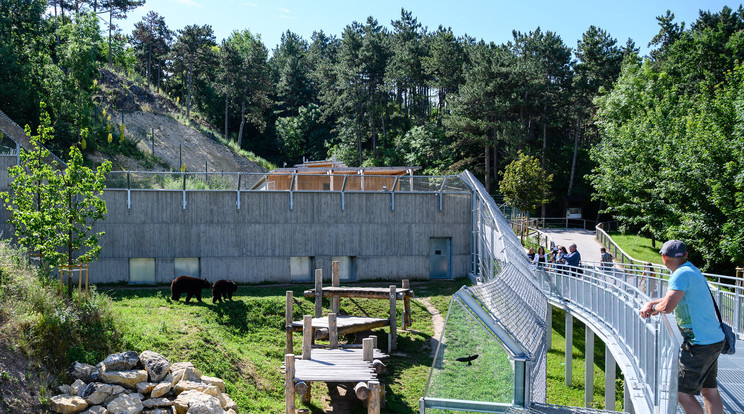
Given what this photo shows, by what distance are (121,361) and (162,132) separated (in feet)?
144

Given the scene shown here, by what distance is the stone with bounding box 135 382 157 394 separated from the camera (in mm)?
14094

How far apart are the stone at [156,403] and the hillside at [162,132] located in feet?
116

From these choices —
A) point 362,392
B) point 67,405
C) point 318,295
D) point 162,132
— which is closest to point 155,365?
point 67,405

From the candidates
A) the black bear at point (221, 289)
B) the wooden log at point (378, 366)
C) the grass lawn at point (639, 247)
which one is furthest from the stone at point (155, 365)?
the grass lawn at point (639, 247)

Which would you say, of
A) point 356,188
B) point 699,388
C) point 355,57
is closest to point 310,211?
point 356,188

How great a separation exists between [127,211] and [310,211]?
7.28m

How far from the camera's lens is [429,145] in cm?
5272

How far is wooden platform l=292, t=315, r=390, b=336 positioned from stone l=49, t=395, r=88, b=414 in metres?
6.74

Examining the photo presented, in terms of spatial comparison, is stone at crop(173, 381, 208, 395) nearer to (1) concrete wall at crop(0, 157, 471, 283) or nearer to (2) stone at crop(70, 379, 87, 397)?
(2) stone at crop(70, 379, 87, 397)

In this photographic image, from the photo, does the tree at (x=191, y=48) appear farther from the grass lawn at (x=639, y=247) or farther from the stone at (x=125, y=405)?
the stone at (x=125, y=405)

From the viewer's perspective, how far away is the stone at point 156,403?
13.9 metres

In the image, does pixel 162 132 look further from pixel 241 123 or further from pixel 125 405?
pixel 125 405

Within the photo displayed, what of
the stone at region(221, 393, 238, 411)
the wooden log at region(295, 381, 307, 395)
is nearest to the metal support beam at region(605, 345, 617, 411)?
the wooden log at region(295, 381, 307, 395)

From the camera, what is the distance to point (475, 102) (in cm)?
4841
